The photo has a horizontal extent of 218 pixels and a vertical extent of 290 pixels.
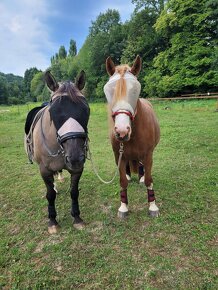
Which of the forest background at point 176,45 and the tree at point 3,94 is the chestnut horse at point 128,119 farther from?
the tree at point 3,94

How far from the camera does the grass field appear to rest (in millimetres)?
2141

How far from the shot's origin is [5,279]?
2201mm

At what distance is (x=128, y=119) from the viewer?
225cm

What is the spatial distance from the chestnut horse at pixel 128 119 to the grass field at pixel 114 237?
38cm

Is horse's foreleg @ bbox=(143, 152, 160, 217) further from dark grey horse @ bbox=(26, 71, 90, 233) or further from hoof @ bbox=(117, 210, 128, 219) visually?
dark grey horse @ bbox=(26, 71, 90, 233)

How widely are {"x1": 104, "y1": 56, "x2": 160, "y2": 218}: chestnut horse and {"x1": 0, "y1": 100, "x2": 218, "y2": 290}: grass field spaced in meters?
0.38

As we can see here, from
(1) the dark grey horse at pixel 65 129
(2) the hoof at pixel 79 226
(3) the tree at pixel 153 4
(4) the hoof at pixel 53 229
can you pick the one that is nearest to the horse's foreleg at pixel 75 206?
(2) the hoof at pixel 79 226

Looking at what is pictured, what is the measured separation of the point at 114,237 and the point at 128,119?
147 centimetres

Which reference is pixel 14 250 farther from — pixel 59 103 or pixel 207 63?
pixel 207 63

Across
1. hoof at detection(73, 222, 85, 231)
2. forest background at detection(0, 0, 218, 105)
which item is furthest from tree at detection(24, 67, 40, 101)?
hoof at detection(73, 222, 85, 231)

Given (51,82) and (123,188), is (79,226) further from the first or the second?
(51,82)

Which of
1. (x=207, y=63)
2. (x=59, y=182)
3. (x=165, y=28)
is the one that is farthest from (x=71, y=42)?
(x=59, y=182)

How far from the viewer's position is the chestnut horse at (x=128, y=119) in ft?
7.41

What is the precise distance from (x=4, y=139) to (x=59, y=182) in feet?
19.0
